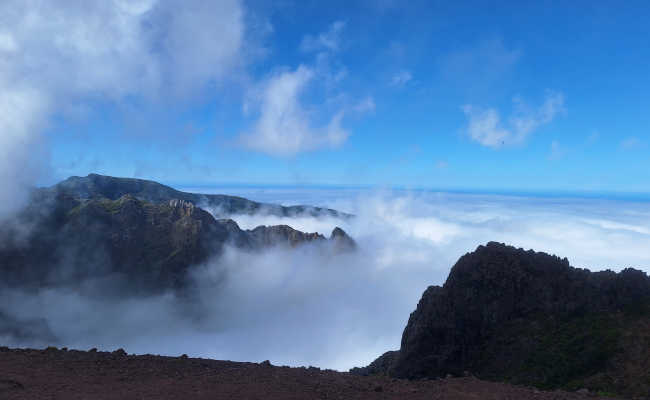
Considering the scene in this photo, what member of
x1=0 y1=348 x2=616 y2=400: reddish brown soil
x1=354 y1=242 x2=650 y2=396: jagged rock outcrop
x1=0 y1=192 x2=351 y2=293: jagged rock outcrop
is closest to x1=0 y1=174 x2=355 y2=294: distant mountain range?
x1=0 y1=192 x2=351 y2=293: jagged rock outcrop

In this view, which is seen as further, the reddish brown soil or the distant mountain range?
the distant mountain range

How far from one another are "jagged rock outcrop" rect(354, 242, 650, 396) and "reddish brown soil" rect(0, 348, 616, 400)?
12065mm

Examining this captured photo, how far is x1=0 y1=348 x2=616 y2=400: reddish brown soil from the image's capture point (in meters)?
13.1

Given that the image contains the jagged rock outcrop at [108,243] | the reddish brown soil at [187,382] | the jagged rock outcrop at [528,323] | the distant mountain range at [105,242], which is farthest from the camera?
the jagged rock outcrop at [108,243]

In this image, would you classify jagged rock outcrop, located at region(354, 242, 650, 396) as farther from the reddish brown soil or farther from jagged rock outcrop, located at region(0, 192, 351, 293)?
jagged rock outcrop, located at region(0, 192, 351, 293)

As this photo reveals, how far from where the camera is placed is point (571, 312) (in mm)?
30375

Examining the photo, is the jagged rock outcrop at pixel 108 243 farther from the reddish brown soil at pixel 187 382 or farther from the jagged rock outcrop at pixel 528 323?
the reddish brown soil at pixel 187 382

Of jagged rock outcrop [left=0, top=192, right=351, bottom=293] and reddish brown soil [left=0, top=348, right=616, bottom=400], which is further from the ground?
reddish brown soil [left=0, top=348, right=616, bottom=400]

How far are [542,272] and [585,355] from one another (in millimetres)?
10307

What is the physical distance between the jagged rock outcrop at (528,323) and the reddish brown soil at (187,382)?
1207cm

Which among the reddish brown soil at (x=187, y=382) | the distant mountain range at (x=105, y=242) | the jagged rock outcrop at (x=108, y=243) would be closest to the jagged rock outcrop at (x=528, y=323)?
the reddish brown soil at (x=187, y=382)

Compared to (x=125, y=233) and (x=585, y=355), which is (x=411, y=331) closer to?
(x=585, y=355)

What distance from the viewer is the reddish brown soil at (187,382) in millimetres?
13125

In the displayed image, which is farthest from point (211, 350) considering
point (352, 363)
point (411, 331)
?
point (411, 331)
